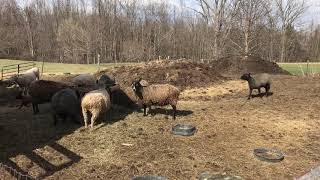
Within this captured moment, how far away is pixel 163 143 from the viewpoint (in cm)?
1052

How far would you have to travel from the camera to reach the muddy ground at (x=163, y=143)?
9047mm

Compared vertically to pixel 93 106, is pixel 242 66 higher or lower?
higher

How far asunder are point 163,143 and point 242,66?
67.9ft

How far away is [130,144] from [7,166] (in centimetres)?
301

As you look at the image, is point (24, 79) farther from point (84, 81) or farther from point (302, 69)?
point (302, 69)

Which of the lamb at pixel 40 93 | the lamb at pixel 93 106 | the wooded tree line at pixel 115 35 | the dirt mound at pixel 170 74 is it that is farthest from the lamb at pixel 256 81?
the wooded tree line at pixel 115 35

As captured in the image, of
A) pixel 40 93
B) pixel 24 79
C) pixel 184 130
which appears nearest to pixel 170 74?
pixel 24 79

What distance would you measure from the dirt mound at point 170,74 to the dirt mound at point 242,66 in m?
5.94

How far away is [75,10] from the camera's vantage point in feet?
282

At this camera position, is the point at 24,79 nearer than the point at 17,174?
No

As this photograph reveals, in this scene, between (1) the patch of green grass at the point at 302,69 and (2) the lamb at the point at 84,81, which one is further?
(1) the patch of green grass at the point at 302,69

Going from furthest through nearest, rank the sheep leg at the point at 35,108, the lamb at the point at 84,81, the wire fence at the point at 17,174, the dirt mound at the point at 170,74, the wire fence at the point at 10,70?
the wire fence at the point at 10,70 → the dirt mound at the point at 170,74 → the lamb at the point at 84,81 → the sheep leg at the point at 35,108 → the wire fence at the point at 17,174

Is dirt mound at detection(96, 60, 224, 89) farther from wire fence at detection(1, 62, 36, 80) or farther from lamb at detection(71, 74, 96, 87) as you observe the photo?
wire fence at detection(1, 62, 36, 80)

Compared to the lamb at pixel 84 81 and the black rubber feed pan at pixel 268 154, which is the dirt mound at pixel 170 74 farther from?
the black rubber feed pan at pixel 268 154
